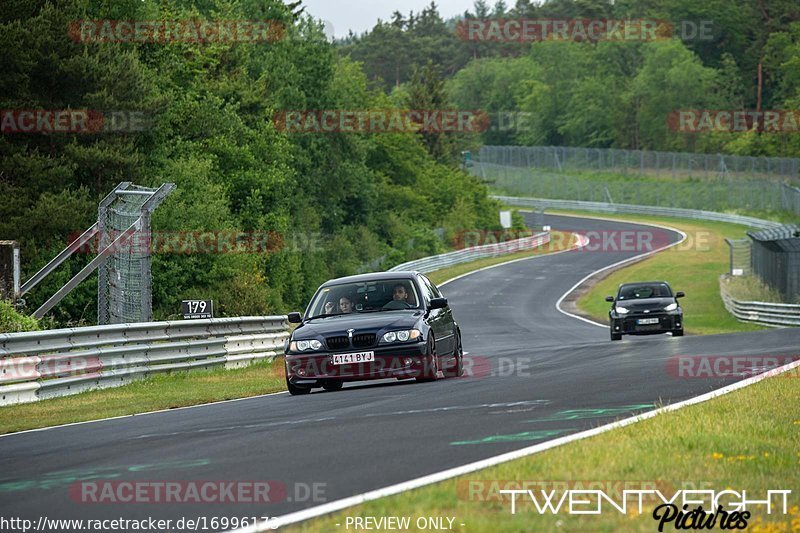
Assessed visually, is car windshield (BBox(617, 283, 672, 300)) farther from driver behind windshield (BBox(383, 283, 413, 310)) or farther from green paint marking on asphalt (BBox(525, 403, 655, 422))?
green paint marking on asphalt (BBox(525, 403, 655, 422))

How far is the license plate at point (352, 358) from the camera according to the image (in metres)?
16.5

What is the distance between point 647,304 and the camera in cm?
3300

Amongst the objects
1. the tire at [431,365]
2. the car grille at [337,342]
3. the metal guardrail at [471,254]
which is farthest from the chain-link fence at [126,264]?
the metal guardrail at [471,254]

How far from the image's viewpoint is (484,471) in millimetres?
8047

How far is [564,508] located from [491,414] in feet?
16.4

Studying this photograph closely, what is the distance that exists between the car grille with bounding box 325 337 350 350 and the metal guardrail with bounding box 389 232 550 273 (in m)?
50.0

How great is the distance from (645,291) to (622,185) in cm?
8257

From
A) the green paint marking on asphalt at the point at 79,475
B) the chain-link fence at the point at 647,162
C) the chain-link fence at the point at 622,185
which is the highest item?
the green paint marking on asphalt at the point at 79,475

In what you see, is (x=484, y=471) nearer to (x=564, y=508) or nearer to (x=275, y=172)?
(x=564, y=508)

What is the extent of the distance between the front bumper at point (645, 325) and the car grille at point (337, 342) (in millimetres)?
17482

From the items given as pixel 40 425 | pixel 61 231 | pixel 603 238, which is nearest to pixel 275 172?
pixel 61 231

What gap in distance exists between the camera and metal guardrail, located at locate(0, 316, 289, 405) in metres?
16.9

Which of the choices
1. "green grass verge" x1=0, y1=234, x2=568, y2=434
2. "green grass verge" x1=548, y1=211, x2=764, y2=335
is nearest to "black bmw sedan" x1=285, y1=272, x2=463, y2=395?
"green grass verge" x1=0, y1=234, x2=568, y2=434

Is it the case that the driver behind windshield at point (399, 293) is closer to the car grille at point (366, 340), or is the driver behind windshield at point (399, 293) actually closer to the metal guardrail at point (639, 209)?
the car grille at point (366, 340)
